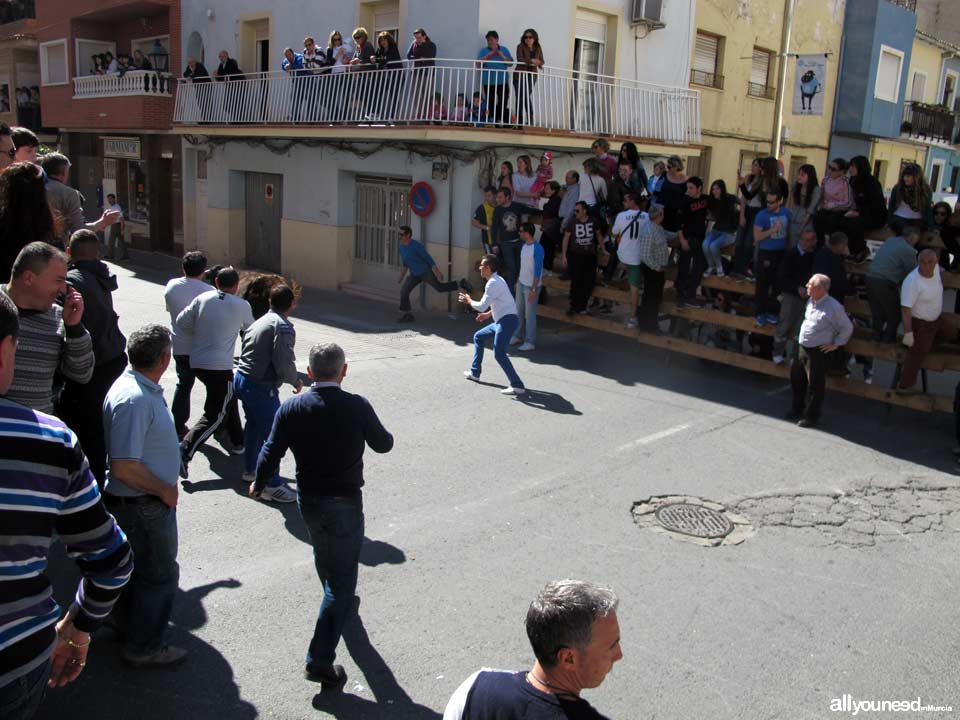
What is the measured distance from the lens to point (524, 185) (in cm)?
1409

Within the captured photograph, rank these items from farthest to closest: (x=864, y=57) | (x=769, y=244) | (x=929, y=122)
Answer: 1. (x=929, y=122)
2. (x=864, y=57)
3. (x=769, y=244)

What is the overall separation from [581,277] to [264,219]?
34.8ft

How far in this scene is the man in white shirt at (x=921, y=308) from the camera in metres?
8.82

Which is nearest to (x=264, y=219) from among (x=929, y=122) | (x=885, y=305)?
(x=885, y=305)

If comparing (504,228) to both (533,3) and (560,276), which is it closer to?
(560,276)

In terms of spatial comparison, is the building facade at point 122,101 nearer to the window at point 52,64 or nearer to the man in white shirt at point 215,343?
the window at point 52,64

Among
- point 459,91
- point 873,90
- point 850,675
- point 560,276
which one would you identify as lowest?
point 850,675

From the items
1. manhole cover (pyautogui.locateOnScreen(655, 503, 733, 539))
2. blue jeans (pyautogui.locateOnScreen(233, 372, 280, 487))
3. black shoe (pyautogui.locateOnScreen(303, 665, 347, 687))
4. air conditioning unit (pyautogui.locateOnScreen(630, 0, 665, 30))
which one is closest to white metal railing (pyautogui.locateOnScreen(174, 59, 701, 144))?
air conditioning unit (pyautogui.locateOnScreen(630, 0, 665, 30))

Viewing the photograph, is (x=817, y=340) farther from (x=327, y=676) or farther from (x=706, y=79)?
(x=706, y=79)

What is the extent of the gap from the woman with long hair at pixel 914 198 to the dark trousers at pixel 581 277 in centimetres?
412

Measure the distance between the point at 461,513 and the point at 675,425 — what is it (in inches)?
136

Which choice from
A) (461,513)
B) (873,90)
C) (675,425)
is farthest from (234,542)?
(873,90)

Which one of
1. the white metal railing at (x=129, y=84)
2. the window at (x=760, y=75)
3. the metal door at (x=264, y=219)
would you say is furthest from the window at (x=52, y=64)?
the window at (x=760, y=75)

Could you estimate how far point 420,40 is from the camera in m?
14.2
